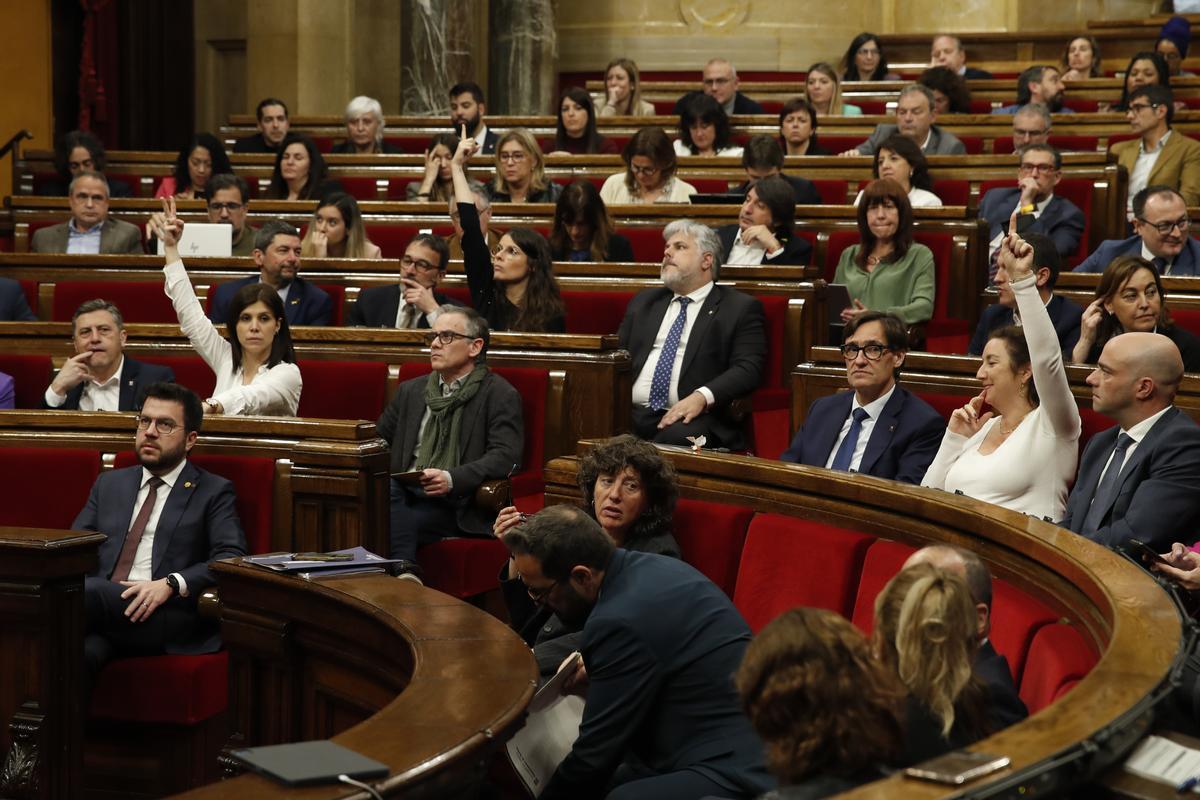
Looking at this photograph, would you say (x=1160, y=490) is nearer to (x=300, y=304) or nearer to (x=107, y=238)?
(x=300, y=304)

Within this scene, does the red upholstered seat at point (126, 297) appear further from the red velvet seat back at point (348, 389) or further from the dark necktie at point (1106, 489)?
the dark necktie at point (1106, 489)

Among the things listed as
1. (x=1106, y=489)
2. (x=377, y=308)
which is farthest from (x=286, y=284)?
(x=1106, y=489)

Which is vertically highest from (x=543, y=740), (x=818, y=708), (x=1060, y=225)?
(x=1060, y=225)

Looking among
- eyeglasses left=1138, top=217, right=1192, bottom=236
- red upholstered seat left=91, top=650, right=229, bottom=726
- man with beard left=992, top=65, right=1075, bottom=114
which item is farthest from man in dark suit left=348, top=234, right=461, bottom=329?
man with beard left=992, top=65, right=1075, bottom=114

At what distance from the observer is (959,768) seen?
4.60 ft

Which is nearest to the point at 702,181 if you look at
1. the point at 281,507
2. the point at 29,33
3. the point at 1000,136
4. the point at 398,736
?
the point at 1000,136

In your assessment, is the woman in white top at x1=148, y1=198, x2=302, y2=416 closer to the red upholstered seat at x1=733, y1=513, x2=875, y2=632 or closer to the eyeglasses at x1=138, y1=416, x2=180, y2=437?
the eyeglasses at x1=138, y1=416, x2=180, y2=437

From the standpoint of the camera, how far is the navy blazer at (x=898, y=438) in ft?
11.5

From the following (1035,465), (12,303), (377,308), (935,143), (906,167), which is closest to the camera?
(1035,465)

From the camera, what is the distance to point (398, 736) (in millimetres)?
1887

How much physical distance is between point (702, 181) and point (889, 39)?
14.9ft

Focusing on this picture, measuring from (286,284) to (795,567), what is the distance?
8.78 feet

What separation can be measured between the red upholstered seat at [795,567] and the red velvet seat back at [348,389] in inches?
66.2

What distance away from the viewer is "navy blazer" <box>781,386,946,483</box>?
11.5 ft
